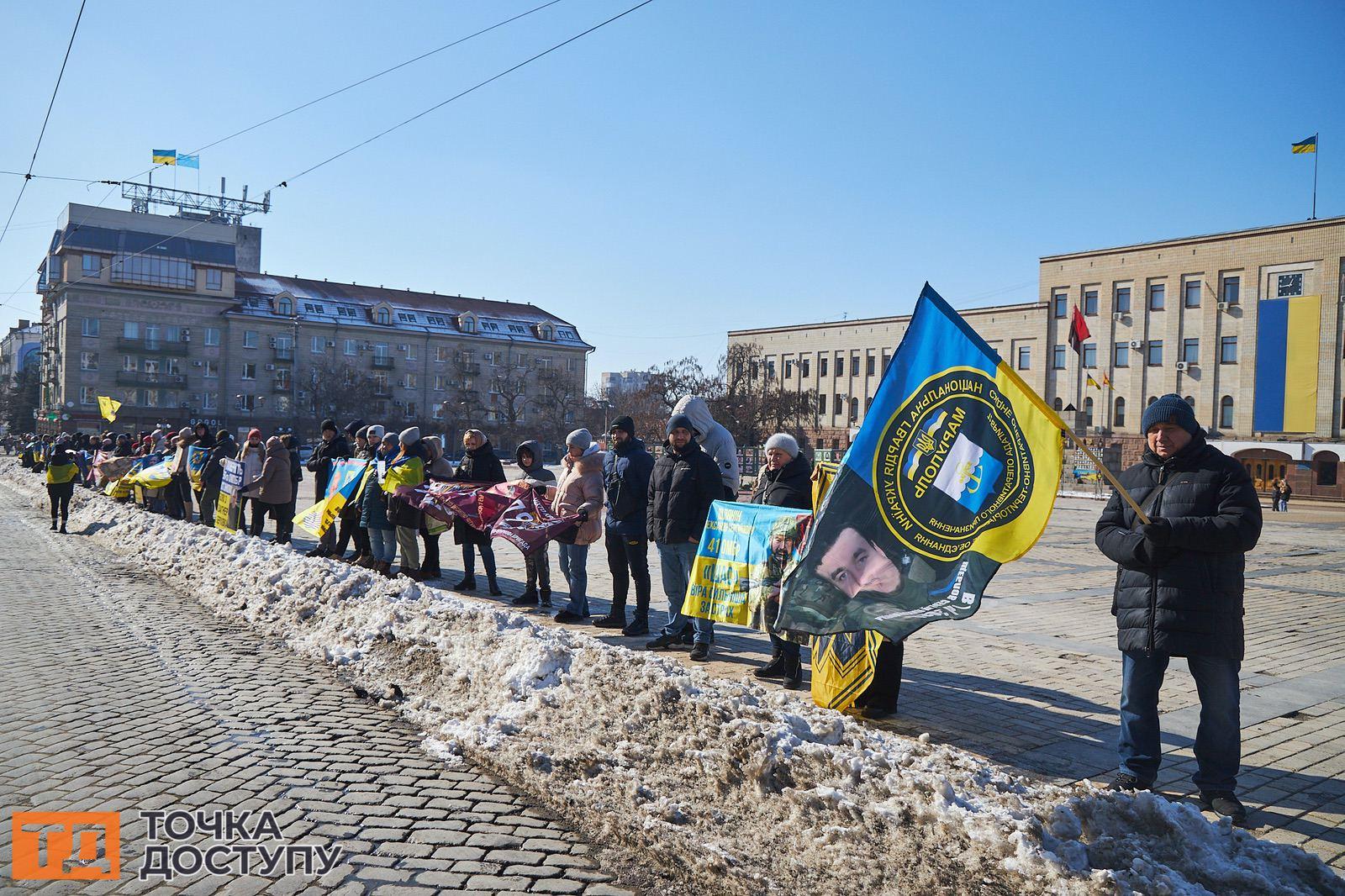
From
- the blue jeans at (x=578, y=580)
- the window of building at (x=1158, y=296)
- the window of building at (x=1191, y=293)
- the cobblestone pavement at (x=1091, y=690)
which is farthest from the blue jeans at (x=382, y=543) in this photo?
the window of building at (x=1158, y=296)

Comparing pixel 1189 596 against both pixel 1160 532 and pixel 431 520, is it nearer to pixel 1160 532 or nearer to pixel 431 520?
pixel 1160 532

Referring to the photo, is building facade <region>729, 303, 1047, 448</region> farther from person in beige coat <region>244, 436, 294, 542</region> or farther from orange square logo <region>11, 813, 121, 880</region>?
orange square logo <region>11, 813, 121, 880</region>

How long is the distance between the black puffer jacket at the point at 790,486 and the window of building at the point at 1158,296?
203 ft

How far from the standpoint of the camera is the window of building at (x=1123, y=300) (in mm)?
63000

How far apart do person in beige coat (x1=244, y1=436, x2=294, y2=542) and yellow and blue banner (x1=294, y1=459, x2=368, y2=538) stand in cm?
A: 111

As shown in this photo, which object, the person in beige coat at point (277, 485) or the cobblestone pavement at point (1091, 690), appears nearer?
the cobblestone pavement at point (1091, 690)

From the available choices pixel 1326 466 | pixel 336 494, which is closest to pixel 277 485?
pixel 336 494

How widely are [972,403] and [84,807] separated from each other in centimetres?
515

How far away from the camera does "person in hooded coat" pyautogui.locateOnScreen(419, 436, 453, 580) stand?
12.5 m

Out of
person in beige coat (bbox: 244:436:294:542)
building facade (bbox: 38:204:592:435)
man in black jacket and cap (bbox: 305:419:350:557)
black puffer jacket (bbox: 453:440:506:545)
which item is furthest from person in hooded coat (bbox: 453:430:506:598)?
building facade (bbox: 38:204:592:435)

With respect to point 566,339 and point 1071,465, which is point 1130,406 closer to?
point 1071,465

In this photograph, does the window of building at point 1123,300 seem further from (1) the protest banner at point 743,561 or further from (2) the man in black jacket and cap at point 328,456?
(1) the protest banner at point 743,561

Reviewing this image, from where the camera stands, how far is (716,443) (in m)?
9.07

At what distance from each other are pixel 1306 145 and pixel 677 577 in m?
63.7
